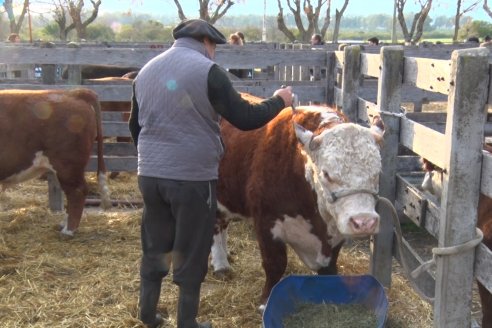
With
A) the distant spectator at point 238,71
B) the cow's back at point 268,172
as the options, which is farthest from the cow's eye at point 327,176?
the distant spectator at point 238,71

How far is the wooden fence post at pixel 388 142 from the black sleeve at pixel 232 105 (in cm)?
98

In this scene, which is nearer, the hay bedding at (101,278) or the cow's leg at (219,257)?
the hay bedding at (101,278)

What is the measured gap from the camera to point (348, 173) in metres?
3.39

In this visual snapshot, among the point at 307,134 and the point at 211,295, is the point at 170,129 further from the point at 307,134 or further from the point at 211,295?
the point at 211,295

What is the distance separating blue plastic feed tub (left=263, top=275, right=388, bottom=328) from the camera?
3790mm

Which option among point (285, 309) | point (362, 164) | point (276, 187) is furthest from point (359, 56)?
point (285, 309)

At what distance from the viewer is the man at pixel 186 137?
346 cm

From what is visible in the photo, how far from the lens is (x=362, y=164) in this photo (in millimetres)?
3404

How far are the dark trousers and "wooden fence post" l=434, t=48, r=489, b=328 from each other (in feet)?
4.43

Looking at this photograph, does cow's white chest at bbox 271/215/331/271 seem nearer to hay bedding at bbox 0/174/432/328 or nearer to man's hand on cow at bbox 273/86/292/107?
hay bedding at bbox 0/174/432/328

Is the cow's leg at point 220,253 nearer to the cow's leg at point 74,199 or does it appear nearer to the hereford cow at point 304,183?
the hereford cow at point 304,183

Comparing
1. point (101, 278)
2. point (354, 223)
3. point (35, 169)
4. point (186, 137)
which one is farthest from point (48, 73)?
point (354, 223)

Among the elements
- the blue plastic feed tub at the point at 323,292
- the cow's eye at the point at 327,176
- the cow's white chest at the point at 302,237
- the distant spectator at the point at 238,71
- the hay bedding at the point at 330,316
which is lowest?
the hay bedding at the point at 330,316

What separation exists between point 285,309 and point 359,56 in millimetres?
2412
